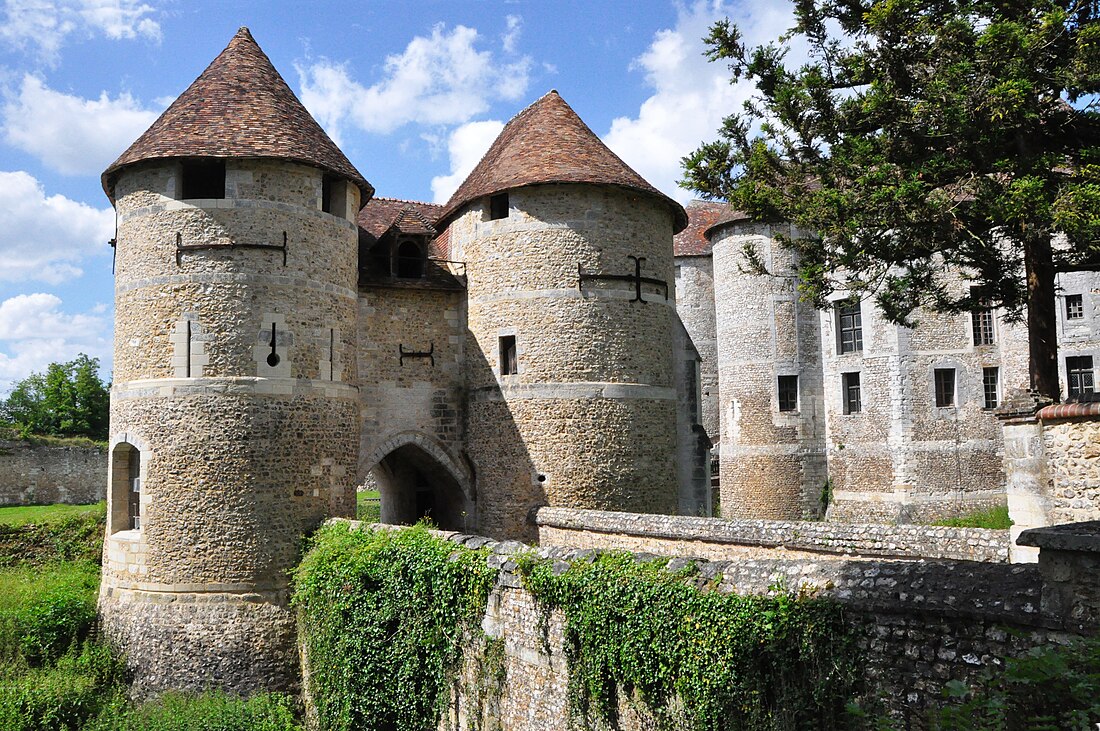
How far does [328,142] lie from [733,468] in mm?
17597

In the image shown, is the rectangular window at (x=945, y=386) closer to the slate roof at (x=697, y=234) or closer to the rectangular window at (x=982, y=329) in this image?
the rectangular window at (x=982, y=329)

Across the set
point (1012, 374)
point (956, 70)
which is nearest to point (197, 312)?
point (956, 70)

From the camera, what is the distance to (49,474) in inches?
1121

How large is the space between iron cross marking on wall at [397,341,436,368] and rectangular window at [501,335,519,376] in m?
1.55

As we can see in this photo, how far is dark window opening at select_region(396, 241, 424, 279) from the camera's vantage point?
684 inches

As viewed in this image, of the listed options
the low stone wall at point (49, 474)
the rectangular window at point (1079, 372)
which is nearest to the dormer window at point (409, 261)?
the low stone wall at point (49, 474)

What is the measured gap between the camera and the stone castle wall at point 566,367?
51.7 feet

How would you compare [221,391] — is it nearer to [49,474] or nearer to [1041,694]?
[1041,694]

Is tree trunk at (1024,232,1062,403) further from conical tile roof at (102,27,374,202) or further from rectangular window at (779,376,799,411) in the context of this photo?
rectangular window at (779,376,799,411)

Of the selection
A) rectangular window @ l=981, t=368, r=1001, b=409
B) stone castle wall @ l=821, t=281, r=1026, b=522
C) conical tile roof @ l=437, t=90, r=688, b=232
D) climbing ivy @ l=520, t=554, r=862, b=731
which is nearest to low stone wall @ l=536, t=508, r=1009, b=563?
climbing ivy @ l=520, t=554, r=862, b=731

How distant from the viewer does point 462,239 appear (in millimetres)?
17359

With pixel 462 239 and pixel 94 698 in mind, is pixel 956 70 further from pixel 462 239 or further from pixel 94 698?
pixel 94 698

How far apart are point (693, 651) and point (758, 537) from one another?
484 centimetres

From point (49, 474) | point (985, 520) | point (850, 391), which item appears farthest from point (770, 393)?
point (49, 474)
